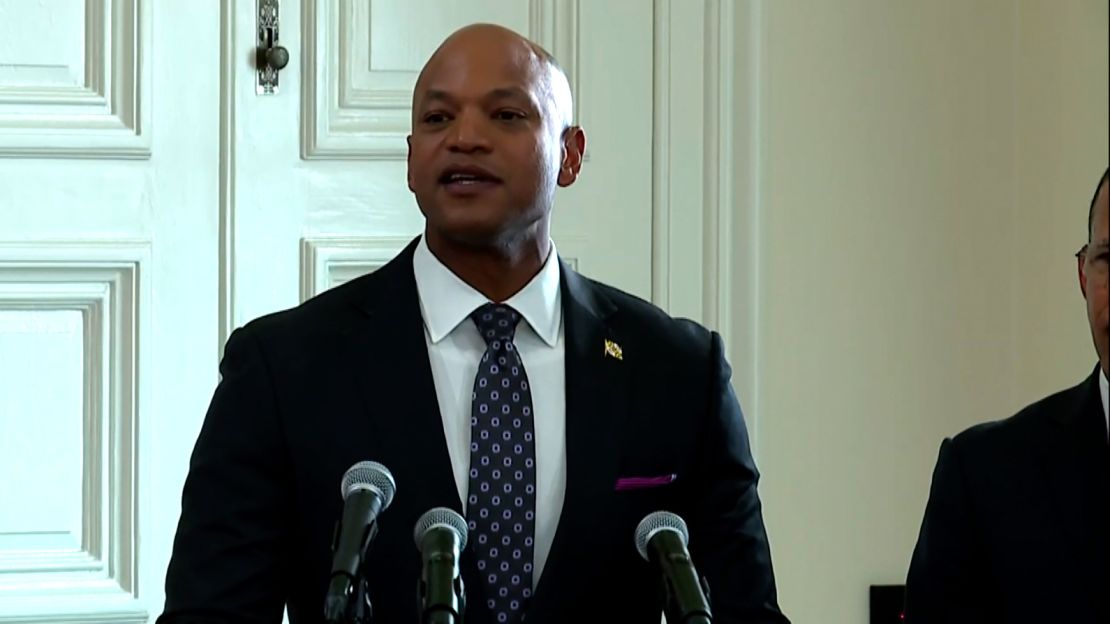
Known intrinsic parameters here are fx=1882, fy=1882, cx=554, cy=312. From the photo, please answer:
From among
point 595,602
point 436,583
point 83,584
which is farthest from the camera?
point 83,584

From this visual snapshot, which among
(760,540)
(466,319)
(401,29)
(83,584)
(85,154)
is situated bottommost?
(83,584)

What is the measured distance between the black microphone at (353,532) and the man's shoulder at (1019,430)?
2.13 ft

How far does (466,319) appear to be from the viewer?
2.24 metres

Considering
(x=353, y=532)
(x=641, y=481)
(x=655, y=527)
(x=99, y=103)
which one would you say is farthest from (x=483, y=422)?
(x=99, y=103)

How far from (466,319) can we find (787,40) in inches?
55.0

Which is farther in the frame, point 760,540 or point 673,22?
point 673,22

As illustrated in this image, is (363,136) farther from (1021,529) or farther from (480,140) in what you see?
(1021,529)

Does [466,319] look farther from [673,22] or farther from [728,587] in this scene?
[673,22]

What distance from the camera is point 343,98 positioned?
10.6ft

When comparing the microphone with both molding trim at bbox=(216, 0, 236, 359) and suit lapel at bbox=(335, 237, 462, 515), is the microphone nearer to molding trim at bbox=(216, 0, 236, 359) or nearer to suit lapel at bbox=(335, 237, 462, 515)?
suit lapel at bbox=(335, 237, 462, 515)

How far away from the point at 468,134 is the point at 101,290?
Answer: 3.89ft

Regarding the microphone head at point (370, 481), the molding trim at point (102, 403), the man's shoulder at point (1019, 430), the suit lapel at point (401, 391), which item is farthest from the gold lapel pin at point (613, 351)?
A: the molding trim at point (102, 403)

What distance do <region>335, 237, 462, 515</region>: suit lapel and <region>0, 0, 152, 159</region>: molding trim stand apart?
105 centimetres

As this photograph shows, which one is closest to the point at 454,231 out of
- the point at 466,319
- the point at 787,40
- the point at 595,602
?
the point at 466,319
